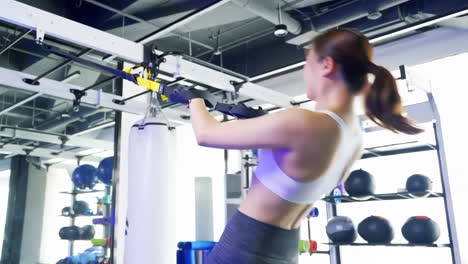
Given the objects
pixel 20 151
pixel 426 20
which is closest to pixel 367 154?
pixel 426 20

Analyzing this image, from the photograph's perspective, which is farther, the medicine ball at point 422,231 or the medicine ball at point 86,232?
the medicine ball at point 86,232

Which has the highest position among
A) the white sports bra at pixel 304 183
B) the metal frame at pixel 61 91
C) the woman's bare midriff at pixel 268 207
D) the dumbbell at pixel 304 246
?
the metal frame at pixel 61 91

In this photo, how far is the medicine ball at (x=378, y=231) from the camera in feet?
12.0

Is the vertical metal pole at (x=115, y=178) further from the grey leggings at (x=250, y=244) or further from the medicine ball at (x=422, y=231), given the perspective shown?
the grey leggings at (x=250, y=244)

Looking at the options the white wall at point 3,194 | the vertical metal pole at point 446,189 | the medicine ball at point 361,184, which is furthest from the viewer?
the white wall at point 3,194

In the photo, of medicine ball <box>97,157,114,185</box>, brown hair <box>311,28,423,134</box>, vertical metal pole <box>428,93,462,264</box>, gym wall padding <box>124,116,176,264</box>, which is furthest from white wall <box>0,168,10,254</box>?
brown hair <box>311,28,423,134</box>

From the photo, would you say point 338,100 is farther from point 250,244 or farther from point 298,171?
point 250,244

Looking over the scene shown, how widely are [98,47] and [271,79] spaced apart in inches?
126

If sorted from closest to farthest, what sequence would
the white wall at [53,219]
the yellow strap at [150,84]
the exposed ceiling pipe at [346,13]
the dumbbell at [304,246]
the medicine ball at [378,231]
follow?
1. the yellow strap at [150,84]
2. the exposed ceiling pipe at [346,13]
3. the medicine ball at [378,231]
4. the dumbbell at [304,246]
5. the white wall at [53,219]

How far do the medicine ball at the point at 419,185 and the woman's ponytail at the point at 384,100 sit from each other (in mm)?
2904

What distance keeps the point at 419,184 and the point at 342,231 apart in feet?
2.80

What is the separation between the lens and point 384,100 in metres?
0.91

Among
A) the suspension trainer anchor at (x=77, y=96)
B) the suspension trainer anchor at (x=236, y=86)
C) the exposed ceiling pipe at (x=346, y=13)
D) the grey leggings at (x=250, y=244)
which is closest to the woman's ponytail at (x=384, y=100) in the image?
the grey leggings at (x=250, y=244)

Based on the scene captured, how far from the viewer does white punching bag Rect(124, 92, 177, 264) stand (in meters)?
2.47
